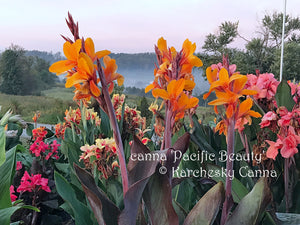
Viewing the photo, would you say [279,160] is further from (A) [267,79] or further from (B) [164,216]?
(B) [164,216]

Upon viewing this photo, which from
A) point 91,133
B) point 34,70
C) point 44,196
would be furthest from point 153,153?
point 34,70

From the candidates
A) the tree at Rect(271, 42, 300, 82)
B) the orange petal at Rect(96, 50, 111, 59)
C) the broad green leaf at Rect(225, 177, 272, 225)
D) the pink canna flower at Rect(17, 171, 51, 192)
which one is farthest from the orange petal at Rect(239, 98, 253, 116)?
the tree at Rect(271, 42, 300, 82)

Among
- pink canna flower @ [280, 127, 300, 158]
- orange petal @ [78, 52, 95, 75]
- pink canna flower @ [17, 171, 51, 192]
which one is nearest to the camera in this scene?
orange petal @ [78, 52, 95, 75]

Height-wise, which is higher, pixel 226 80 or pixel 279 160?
pixel 226 80

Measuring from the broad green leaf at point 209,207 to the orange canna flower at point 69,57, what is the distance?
29cm

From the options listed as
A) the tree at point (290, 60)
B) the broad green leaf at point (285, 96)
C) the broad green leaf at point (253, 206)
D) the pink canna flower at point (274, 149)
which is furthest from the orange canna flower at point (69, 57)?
the tree at point (290, 60)

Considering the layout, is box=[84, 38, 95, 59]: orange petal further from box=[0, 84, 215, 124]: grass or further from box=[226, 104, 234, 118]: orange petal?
box=[0, 84, 215, 124]: grass

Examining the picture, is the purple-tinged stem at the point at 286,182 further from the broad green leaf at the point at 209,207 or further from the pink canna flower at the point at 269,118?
the broad green leaf at the point at 209,207

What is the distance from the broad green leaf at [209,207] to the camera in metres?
0.51

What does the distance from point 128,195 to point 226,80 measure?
25 cm

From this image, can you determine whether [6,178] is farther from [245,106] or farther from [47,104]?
[47,104]

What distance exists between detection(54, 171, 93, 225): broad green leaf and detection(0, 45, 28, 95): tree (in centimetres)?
1650

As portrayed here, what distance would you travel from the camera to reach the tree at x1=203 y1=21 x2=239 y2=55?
16891mm

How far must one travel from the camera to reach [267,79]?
3.03 feet
